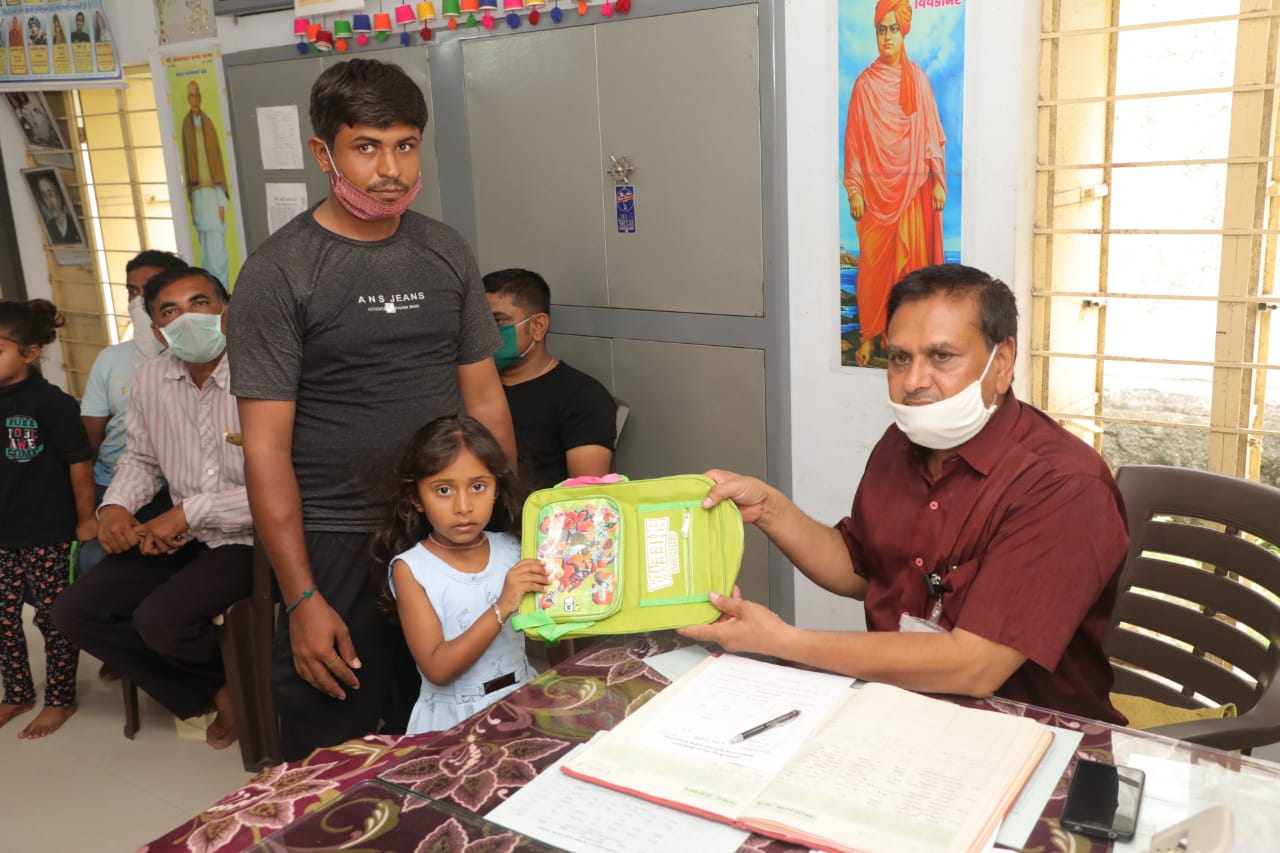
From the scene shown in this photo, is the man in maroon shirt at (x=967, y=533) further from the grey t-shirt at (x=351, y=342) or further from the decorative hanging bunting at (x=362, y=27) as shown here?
the decorative hanging bunting at (x=362, y=27)

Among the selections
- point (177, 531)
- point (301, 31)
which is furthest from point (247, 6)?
point (177, 531)

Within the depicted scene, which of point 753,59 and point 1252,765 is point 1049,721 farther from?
point 753,59

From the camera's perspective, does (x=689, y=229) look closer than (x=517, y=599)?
No

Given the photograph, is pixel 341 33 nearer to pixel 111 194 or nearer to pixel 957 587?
pixel 111 194

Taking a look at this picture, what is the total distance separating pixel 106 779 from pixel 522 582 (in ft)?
6.49

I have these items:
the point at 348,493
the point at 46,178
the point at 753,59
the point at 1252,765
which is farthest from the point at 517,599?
the point at 46,178

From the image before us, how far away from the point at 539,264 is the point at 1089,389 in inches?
65.6

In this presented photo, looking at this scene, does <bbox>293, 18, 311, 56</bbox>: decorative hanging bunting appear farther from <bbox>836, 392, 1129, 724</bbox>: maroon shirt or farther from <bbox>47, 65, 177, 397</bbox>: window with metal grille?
<bbox>836, 392, 1129, 724</bbox>: maroon shirt

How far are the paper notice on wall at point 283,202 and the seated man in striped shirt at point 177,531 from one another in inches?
39.4

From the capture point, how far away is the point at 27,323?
126 inches

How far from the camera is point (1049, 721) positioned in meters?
1.37

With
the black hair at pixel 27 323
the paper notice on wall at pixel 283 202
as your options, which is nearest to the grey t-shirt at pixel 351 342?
the black hair at pixel 27 323

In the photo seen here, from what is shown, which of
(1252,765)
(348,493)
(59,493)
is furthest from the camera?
(59,493)

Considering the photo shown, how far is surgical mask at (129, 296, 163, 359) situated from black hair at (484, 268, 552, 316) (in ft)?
3.86
